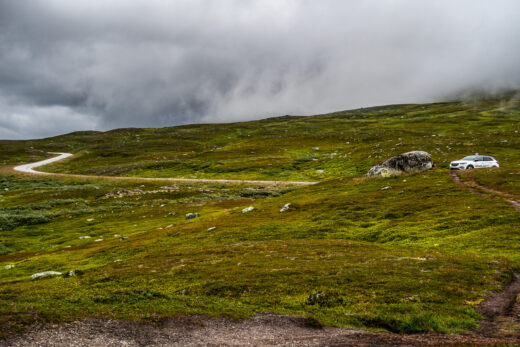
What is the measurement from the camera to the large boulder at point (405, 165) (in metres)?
58.6

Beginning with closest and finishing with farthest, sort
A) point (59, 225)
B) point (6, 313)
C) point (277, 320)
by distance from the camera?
point (6, 313)
point (277, 320)
point (59, 225)

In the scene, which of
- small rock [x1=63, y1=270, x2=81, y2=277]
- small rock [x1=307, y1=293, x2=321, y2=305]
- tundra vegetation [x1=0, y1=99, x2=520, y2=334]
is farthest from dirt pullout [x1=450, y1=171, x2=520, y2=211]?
small rock [x1=63, y1=270, x2=81, y2=277]

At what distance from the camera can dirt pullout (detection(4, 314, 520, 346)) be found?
1023 centimetres

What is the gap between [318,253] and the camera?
24.7 m

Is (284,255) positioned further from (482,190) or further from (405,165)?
(405,165)

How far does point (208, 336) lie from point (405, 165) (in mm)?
55643

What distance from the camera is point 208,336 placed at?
1182 cm

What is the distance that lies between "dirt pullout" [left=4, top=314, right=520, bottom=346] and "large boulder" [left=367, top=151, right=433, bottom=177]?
166ft

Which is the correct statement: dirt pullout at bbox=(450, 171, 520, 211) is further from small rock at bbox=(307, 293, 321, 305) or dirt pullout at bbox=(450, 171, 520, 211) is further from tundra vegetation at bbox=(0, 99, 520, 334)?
small rock at bbox=(307, 293, 321, 305)

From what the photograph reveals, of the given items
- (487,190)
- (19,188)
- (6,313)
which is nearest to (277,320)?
(6,313)

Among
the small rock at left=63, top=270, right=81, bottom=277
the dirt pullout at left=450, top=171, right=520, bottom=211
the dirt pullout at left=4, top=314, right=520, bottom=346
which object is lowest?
the small rock at left=63, top=270, right=81, bottom=277

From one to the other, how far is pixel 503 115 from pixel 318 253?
766 feet

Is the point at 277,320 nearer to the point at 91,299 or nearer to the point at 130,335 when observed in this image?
the point at 130,335

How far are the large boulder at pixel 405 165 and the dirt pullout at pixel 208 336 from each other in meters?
50.7
